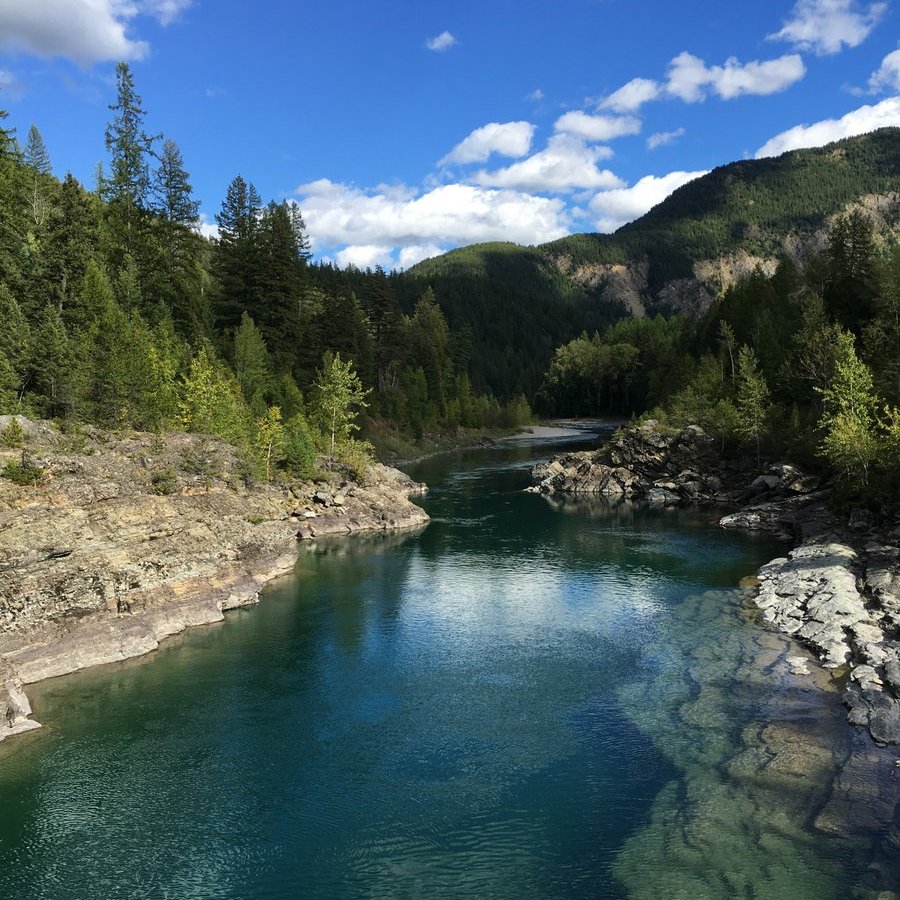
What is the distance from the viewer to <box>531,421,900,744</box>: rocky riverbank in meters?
32.3

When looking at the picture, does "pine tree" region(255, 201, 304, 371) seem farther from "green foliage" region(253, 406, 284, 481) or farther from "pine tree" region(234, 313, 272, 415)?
"green foliage" region(253, 406, 284, 481)

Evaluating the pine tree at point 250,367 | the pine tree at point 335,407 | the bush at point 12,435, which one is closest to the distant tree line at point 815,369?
the pine tree at point 335,407

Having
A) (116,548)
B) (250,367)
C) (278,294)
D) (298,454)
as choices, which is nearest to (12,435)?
(116,548)

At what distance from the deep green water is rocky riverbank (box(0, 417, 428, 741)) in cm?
160

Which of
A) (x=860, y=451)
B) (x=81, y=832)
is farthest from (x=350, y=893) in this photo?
(x=860, y=451)

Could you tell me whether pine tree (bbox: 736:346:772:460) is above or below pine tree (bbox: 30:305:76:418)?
below

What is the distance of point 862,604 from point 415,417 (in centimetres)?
9132

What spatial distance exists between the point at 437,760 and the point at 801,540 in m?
43.0

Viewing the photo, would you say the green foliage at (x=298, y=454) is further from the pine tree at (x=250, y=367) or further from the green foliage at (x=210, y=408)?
the pine tree at (x=250, y=367)

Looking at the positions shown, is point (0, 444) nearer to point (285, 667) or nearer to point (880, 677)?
point (285, 667)

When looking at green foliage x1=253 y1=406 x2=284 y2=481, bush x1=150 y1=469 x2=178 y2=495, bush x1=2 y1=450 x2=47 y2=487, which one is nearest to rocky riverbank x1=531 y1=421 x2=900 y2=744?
green foliage x1=253 y1=406 x2=284 y2=481

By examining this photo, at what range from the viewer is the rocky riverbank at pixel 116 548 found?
33156 mm

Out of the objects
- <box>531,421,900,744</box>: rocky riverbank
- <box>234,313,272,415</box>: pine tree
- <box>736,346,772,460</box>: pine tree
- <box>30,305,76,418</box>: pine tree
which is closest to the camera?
<box>531,421,900,744</box>: rocky riverbank

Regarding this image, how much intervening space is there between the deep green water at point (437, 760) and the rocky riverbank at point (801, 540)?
7.92ft
